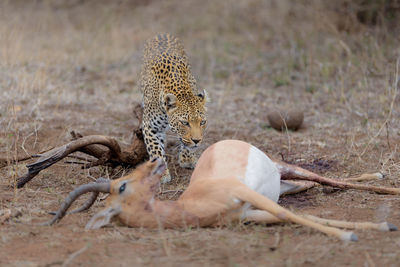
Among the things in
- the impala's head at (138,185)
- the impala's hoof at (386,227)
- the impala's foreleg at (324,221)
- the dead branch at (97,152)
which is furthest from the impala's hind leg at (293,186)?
the dead branch at (97,152)

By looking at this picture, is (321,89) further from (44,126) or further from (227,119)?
(44,126)

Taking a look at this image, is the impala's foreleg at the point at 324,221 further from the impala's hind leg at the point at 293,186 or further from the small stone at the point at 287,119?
the small stone at the point at 287,119

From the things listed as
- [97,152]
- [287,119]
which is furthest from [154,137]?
[287,119]

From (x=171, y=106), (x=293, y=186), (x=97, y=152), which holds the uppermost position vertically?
(x=171, y=106)

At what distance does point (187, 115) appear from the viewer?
19.7 ft

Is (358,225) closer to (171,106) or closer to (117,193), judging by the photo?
(117,193)

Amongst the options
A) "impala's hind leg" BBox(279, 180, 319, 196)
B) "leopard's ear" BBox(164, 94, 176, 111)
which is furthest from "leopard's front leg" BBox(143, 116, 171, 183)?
"impala's hind leg" BBox(279, 180, 319, 196)

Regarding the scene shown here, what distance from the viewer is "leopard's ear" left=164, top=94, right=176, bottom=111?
20.2 ft

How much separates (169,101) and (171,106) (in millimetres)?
68

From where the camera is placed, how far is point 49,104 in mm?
8828

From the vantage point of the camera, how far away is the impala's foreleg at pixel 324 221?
13.2ft

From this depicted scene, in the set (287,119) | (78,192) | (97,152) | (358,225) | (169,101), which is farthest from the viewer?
(287,119)

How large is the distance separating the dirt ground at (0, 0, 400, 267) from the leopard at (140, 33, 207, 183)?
0.44 meters

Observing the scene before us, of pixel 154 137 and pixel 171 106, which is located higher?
pixel 171 106
